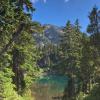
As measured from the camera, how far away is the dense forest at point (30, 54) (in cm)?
2983

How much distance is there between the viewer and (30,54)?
48875 mm

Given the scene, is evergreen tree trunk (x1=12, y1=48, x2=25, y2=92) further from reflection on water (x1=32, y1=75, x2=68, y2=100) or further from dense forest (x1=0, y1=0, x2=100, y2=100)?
reflection on water (x1=32, y1=75, x2=68, y2=100)

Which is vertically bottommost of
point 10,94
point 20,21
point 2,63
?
point 10,94

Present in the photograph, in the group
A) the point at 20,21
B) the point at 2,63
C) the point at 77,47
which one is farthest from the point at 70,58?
the point at 20,21

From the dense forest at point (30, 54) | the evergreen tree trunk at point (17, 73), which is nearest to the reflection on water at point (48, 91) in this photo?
the dense forest at point (30, 54)

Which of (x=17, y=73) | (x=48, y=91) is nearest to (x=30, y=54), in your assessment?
(x=17, y=73)

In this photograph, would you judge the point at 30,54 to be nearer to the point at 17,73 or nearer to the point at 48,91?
the point at 17,73

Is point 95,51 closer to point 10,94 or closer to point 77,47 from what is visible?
point 10,94

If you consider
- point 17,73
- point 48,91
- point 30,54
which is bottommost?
point 48,91

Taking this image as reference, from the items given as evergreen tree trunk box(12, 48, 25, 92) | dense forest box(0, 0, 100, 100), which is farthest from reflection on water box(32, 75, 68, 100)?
evergreen tree trunk box(12, 48, 25, 92)

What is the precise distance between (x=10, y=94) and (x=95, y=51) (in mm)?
15168

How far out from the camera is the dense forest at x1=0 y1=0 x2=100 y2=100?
29.8m

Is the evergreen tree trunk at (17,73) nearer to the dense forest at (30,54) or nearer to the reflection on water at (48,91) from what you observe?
the dense forest at (30,54)

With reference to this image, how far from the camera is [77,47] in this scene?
66.9m
